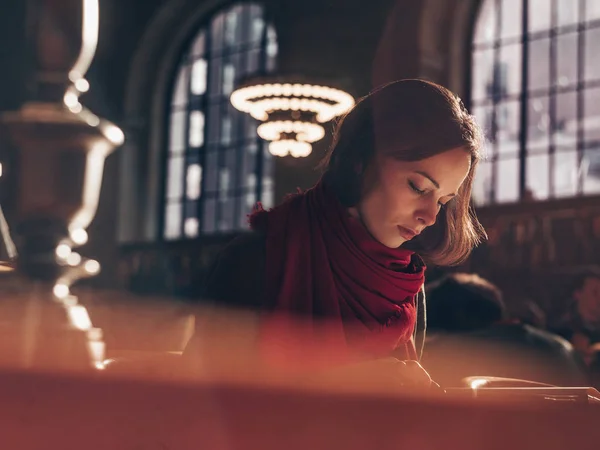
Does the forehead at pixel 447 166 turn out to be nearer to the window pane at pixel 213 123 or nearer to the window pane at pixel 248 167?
the window pane at pixel 248 167

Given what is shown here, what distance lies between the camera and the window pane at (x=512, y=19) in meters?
9.34

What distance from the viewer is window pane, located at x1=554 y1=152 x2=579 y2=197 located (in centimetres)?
863

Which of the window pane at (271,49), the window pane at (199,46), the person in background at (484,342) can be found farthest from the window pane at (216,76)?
the person in background at (484,342)

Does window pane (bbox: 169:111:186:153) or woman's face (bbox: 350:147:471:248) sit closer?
woman's face (bbox: 350:147:471:248)

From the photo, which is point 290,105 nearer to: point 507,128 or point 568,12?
point 507,128

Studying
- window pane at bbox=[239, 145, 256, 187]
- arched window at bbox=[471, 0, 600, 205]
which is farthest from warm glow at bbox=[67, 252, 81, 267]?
window pane at bbox=[239, 145, 256, 187]

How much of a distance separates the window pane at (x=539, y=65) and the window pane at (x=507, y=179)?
753 mm

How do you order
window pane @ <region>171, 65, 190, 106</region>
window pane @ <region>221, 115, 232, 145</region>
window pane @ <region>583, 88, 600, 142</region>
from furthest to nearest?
window pane @ <region>171, 65, 190, 106</region>, window pane @ <region>221, 115, 232, 145</region>, window pane @ <region>583, 88, 600, 142</region>

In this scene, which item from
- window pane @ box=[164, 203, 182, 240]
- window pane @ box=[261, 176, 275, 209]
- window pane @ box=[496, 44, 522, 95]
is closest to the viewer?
window pane @ box=[496, 44, 522, 95]

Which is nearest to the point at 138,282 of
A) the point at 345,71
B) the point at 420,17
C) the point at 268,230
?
the point at 345,71

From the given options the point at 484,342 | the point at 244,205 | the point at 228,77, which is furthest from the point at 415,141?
the point at 228,77

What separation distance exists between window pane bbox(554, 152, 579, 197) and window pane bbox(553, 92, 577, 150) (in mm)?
95

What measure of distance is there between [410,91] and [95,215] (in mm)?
623

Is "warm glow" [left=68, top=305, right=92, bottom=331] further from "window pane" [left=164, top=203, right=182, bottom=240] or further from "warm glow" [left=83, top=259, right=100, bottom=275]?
"window pane" [left=164, top=203, right=182, bottom=240]
